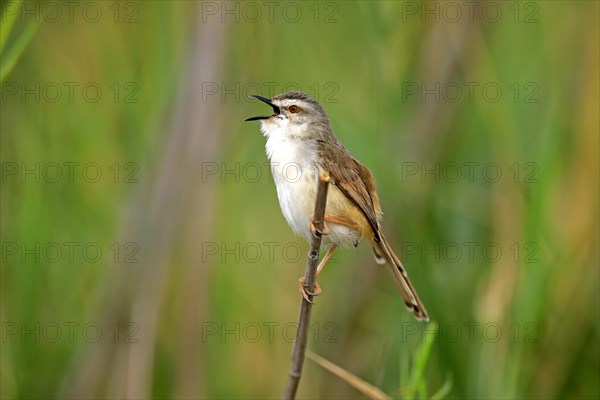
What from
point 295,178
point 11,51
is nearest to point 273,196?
point 295,178

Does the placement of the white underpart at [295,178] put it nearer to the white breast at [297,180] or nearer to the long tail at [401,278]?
the white breast at [297,180]

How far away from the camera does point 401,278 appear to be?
3.87 m

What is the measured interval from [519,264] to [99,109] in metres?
2.54

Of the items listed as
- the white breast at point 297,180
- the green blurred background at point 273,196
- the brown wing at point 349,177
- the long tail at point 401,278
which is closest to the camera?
the white breast at point 297,180

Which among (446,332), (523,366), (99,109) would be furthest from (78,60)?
(523,366)

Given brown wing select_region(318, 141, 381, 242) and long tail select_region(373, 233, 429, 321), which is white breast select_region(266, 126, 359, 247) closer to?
brown wing select_region(318, 141, 381, 242)

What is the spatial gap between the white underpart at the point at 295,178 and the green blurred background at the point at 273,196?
60cm

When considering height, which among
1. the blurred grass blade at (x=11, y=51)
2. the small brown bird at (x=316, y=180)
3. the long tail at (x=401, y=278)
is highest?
the blurred grass blade at (x=11, y=51)

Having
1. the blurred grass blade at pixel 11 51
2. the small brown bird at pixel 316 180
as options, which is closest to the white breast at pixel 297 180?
the small brown bird at pixel 316 180

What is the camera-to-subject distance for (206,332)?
4797mm

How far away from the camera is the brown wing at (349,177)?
3.69m

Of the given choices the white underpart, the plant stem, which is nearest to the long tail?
the white underpart

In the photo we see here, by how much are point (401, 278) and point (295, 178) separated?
73cm

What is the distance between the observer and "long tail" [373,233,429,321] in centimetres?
384
